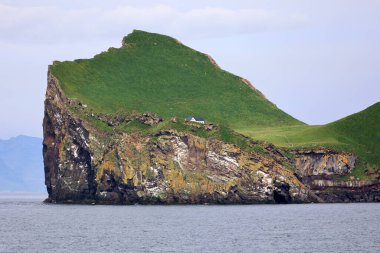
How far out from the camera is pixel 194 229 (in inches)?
5384

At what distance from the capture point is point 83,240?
401 feet

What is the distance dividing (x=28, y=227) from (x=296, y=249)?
178 ft

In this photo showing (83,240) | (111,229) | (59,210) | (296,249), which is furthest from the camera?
(59,210)

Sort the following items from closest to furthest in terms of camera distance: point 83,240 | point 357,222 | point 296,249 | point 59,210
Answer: point 296,249 → point 83,240 → point 357,222 → point 59,210

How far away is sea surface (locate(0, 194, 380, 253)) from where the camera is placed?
11394cm

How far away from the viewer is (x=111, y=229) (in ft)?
455

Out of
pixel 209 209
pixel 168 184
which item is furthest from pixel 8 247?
pixel 168 184

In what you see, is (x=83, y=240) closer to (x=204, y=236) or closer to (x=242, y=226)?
(x=204, y=236)

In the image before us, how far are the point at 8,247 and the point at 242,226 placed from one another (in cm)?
4239

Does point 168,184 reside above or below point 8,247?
above

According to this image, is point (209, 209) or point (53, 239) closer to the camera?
point (53, 239)

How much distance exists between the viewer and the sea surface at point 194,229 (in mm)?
113938

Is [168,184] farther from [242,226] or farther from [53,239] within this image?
[53,239]

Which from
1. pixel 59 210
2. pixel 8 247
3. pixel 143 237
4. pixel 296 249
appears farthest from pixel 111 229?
pixel 59 210
